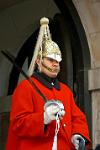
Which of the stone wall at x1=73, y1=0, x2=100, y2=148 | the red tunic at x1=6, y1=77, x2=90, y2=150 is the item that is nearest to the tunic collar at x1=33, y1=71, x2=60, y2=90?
the red tunic at x1=6, y1=77, x2=90, y2=150

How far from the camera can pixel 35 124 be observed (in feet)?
15.2

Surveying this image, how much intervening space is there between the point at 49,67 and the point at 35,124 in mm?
479

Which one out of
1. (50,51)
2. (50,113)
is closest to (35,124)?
(50,113)

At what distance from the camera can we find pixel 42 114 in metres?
4.64

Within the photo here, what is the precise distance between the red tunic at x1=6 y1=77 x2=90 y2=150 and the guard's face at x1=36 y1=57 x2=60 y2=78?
3.6 inches

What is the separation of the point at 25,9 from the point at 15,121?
3277mm

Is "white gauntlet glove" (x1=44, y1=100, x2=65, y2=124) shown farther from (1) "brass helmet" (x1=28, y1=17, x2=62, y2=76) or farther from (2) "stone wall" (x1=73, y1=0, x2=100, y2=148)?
(2) "stone wall" (x1=73, y1=0, x2=100, y2=148)

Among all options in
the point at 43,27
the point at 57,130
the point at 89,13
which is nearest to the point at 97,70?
the point at 89,13

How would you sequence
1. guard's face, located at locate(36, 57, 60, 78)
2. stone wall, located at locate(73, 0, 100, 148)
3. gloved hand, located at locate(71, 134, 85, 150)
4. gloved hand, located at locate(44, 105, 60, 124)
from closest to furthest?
gloved hand, located at locate(44, 105, 60, 124) < gloved hand, located at locate(71, 134, 85, 150) < guard's face, located at locate(36, 57, 60, 78) < stone wall, located at locate(73, 0, 100, 148)

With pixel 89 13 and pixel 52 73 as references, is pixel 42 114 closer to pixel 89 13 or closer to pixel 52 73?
pixel 52 73

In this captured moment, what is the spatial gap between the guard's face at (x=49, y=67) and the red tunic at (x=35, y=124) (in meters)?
0.09

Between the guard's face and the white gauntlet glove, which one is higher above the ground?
the guard's face

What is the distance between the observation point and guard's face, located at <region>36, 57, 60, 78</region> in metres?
4.89

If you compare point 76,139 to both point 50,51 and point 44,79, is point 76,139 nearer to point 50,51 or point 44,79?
point 44,79
